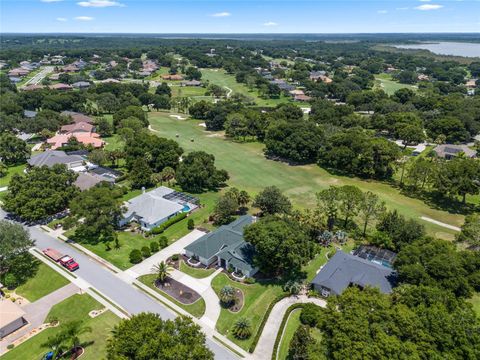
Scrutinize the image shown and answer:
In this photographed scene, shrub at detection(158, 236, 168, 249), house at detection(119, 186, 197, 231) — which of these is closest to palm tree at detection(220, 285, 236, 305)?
shrub at detection(158, 236, 168, 249)

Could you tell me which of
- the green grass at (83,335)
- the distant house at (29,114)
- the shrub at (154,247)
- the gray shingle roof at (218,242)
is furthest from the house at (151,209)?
the distant house at (29,114)

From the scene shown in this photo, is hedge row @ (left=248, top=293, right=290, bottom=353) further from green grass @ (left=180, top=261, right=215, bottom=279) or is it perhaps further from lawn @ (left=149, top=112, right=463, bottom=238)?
lawn @ (left=149, top=112, right=463, bottom=238)

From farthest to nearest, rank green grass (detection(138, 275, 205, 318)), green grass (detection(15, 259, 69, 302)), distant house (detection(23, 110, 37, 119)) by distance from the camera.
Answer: distant house (detection(23, 110, 37, 119)), green grass (detection(15, 259, 69, 302)), green grass (detection(138, 275, 205, 318))

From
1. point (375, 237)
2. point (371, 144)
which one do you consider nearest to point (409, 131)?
point (371, 144)

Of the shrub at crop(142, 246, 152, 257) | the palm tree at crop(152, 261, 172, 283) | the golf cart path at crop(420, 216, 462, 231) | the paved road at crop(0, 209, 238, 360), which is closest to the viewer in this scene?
the paved road at crop(0, 209, 238, 360)

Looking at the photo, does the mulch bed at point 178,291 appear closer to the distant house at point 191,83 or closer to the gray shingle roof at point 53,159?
the gray shingle roof at point 53,159

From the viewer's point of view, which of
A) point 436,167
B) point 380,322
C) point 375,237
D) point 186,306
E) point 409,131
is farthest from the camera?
point 409,131

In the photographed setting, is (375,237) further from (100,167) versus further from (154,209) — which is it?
(100,167)

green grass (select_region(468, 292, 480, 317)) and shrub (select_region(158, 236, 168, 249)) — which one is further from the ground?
shrub (select_region(158, 236, 168, 249))
